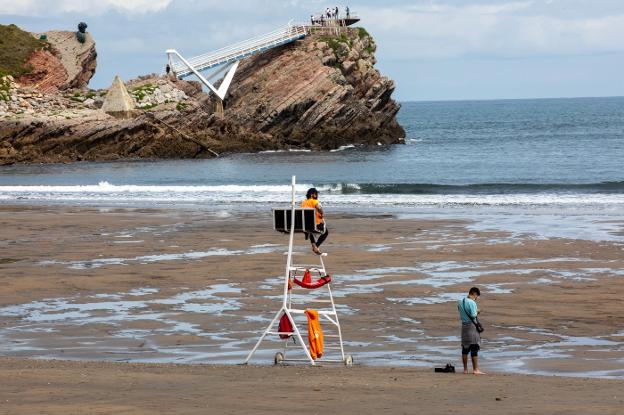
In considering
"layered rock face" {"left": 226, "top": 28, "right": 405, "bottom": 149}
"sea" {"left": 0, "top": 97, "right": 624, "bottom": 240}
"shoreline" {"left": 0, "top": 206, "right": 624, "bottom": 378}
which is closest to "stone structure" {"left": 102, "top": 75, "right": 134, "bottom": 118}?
"sea" {"left": 0, "top": 97, "right": 624, "bottom": 240}

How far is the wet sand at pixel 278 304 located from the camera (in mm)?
11516

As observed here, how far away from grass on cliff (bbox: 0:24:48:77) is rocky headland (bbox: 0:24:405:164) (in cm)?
52

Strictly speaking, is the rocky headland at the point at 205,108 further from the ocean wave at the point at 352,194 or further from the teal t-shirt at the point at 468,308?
the teal t-shirt at the point at 468,308

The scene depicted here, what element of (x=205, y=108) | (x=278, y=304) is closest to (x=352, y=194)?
(x=278, y=304)

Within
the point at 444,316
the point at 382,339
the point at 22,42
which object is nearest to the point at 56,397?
the point at 382,339

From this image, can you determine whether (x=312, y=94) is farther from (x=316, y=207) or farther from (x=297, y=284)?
(x=316, y=207)

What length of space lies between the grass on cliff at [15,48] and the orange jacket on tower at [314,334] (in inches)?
2670

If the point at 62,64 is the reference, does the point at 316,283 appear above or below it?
below

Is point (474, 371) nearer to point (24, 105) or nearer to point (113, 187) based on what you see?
point (113, 187)

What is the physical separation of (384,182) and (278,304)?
35249mm

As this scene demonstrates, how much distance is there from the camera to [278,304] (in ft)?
62.6

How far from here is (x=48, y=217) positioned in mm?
36375

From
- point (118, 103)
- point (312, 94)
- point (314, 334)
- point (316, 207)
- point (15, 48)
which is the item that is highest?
point (15, 48)

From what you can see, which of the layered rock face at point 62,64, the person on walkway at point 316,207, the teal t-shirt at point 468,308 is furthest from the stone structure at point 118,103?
the teal t-shirt at point 468,308
